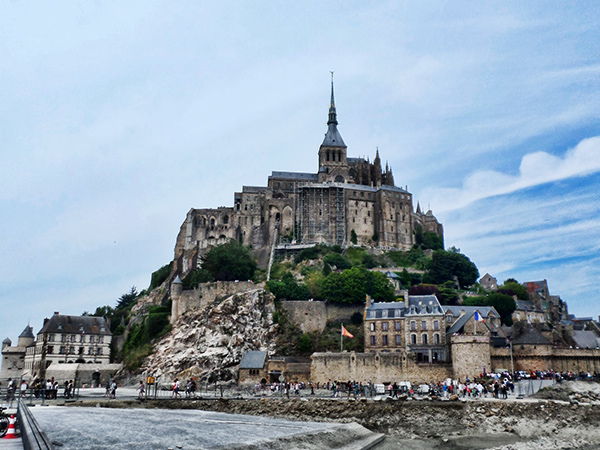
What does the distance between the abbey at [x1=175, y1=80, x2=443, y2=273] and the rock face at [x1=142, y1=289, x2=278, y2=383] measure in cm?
2335

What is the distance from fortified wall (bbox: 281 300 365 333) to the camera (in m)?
59.5

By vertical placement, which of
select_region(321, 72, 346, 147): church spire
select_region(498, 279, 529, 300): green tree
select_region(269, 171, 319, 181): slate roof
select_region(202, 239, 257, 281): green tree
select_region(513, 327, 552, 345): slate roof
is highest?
select_region(321, 72, 346, 147): church spire

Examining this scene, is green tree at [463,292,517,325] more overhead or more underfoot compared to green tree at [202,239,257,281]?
more underfoot

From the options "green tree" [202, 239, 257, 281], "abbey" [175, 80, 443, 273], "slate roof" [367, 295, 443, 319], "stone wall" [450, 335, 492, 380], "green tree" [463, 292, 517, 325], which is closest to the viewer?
"stone wall" [450, 335, 492, 380]

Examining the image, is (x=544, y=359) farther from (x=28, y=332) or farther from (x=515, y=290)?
(x=28, y=332)

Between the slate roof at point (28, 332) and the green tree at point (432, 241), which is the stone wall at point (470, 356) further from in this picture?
the slate roof at point (28, 332)

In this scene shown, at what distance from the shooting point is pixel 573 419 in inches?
1201

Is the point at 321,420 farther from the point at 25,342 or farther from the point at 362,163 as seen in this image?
the point at 362,163

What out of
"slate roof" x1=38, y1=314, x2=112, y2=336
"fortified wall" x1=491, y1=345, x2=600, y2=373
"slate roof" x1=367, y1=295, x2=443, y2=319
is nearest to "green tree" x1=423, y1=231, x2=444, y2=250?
"slate roof" x1=367, y1=295, x2=443, y2=319

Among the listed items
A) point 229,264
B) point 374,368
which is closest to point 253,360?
point 374,368

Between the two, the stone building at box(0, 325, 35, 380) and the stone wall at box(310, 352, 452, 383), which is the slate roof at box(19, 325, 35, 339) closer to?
the stone building at box(0, 325, 35, 380)

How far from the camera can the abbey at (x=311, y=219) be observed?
282 feet

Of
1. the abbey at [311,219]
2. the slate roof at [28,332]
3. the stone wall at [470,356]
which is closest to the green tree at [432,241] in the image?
the abbey at [311,219]

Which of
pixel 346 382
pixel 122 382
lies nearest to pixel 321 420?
pixel 346 382
